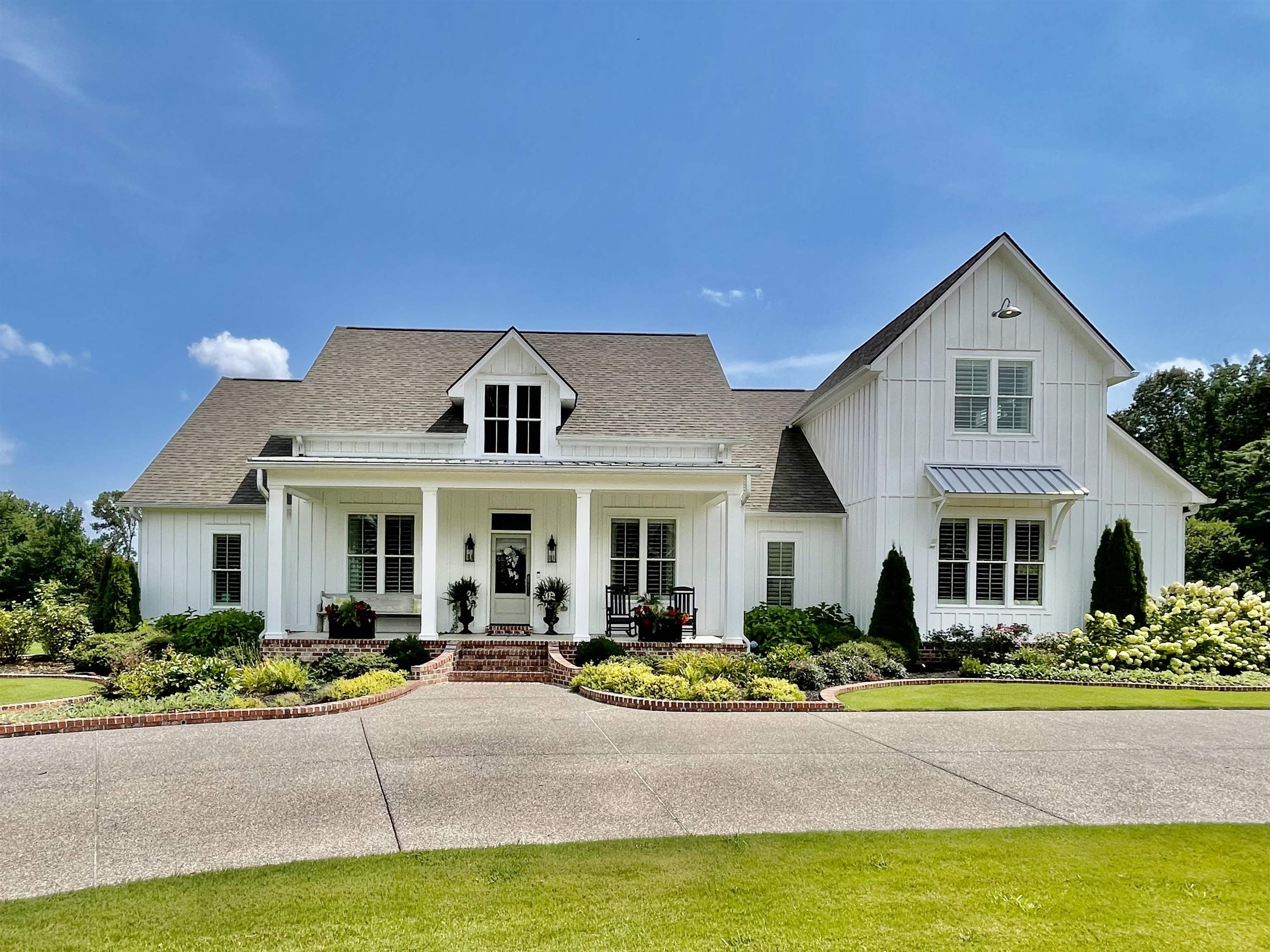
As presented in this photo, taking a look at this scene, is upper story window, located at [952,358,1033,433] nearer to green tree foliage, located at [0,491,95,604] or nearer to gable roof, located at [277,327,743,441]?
gable roof, located at [277,327,743,441]

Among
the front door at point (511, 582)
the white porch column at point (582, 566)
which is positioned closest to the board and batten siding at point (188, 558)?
the front door at point (511, 582)

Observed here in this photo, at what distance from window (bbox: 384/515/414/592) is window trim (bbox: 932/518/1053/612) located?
11908mm

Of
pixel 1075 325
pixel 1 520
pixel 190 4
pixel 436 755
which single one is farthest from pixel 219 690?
pixel 1 520

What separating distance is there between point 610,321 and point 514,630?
1231cm

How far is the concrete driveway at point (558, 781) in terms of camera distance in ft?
20.8

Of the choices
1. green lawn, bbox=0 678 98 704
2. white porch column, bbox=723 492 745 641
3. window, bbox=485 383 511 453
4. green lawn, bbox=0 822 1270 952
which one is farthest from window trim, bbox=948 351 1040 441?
green lawn, bbox=0 678 98 704

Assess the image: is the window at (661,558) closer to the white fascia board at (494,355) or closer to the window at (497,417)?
the white fascia board at (494,355)

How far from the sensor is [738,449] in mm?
21984

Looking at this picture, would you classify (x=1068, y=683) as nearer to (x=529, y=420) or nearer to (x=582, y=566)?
(x=582, y=566)

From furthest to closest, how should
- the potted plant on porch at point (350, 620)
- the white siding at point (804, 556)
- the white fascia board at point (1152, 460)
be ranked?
the white siding at point (804, 556), the white fascia board at point (1152, 460), the potted plant on porch at point (350, 620)

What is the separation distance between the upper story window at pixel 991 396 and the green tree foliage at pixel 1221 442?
1048cm

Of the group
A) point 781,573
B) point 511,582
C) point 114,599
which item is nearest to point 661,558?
point 781,573

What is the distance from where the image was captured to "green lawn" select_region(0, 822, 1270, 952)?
4.54 metres

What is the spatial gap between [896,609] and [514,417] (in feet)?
30.6
